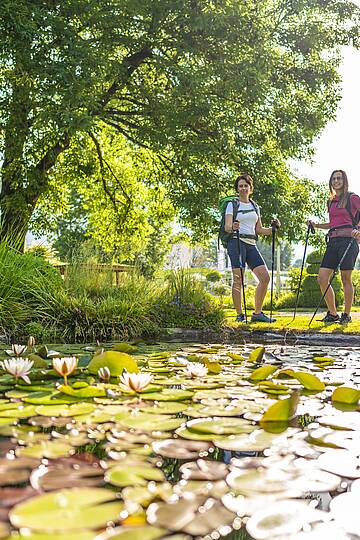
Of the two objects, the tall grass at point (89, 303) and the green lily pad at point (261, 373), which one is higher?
the tall grass at point (89, 303)

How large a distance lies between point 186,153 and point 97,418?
26.5 ft

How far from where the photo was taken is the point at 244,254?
6.27 metres

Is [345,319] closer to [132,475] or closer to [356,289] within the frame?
[132,475]

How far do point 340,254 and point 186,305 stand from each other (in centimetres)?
200

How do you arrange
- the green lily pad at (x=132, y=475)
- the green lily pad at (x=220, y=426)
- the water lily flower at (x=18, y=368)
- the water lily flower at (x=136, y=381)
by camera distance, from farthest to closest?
the water lily flower at (x=18, y=368) → the water lily flower at (x=136, y=381) → the green lily pad at (x=220, y=426) → the green lily pad at (x=132, y=475)

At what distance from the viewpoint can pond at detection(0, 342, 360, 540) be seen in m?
0.93

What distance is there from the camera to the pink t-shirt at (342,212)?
6.01 meters

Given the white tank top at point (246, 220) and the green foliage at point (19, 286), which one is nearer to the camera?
the green foliage at point (19, 286)

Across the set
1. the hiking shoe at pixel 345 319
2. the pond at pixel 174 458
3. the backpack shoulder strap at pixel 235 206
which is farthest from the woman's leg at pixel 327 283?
the pond at pixel 174 458

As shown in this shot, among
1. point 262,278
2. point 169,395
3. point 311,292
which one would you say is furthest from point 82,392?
point 311,292

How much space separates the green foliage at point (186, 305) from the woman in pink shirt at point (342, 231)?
1.43m

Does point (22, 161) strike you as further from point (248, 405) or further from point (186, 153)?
point (248, 405)

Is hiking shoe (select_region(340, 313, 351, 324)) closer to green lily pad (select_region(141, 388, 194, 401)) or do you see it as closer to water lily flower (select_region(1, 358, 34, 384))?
green lily pad (select_region(141, 388, 194, 401))

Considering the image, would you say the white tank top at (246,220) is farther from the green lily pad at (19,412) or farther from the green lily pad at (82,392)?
the green lily pad at (19,412)
